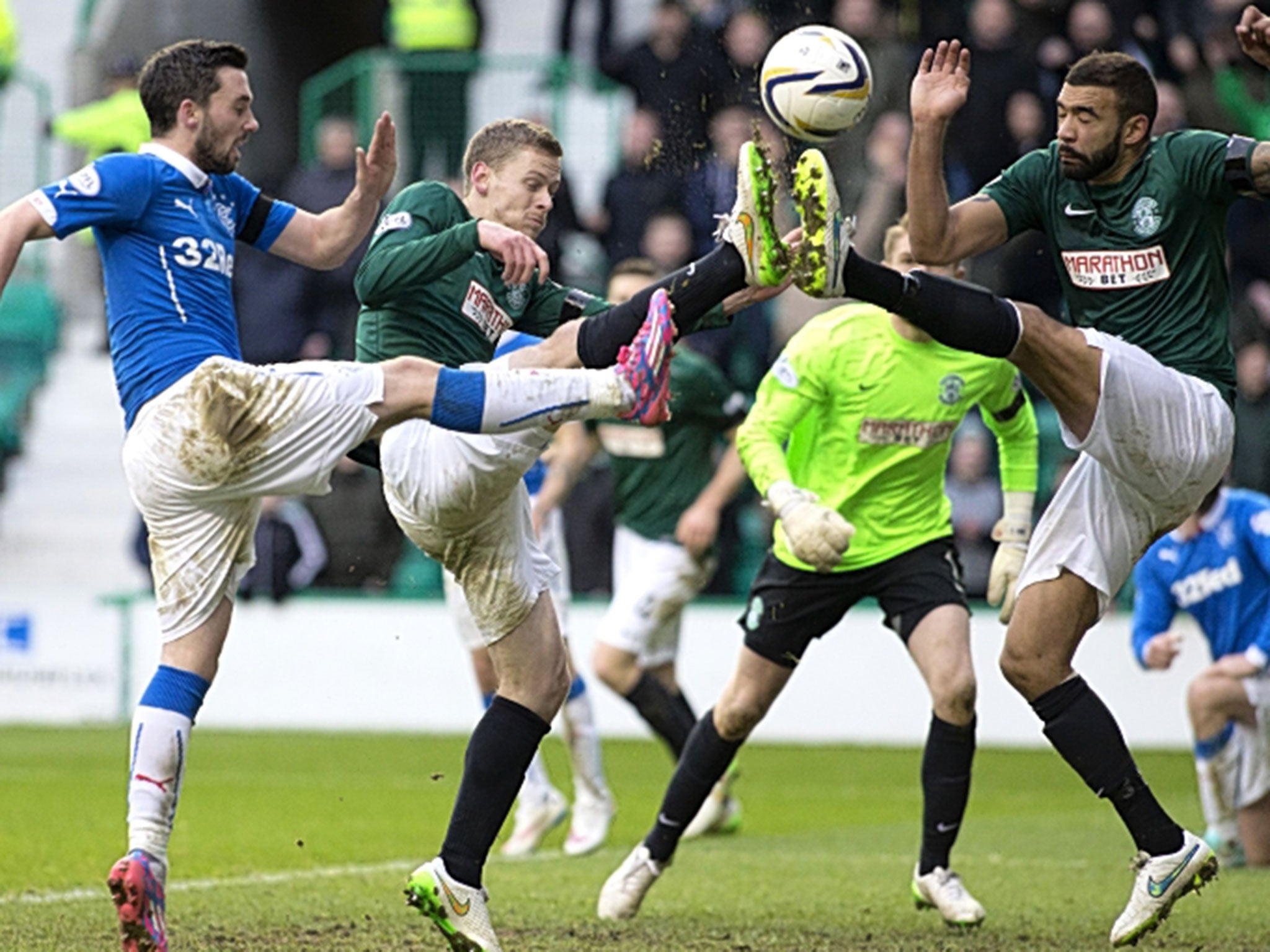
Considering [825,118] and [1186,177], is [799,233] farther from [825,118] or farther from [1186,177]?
[1186,177]

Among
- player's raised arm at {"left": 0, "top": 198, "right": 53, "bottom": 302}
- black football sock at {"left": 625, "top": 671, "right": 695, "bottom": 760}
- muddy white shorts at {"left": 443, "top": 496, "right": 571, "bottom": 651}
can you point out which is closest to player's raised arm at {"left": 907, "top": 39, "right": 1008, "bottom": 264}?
player's raised arm at {"left": 0, "top": 198, "right": 53, "bottom": 302}

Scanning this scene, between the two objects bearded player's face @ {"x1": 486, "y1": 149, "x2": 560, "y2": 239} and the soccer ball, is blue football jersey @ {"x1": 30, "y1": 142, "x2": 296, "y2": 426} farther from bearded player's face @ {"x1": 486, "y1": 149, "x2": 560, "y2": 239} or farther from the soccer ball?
the soccer ball

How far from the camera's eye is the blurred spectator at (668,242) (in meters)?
13.5

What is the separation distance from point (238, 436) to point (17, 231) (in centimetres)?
84

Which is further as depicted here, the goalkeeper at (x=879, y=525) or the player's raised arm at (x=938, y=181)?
the goalkeeper at (x=879, y=525)

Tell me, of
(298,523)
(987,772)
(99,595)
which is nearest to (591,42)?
(298,523)

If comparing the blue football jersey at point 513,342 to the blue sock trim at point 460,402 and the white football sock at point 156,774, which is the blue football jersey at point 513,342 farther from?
the white football sock at point 156,774

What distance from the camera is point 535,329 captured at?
22.5 ft

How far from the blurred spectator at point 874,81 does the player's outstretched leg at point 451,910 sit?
27.1 ft

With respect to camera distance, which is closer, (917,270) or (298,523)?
(917,270)

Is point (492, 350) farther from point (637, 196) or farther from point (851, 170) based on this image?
point (637, 196)

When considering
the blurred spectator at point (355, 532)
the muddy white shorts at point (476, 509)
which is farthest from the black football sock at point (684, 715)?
the blurred spectator at point (355, 532)

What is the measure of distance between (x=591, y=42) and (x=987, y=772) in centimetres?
741

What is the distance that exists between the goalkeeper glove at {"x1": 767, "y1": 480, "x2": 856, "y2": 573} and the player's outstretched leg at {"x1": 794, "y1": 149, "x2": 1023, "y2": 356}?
866 mm
